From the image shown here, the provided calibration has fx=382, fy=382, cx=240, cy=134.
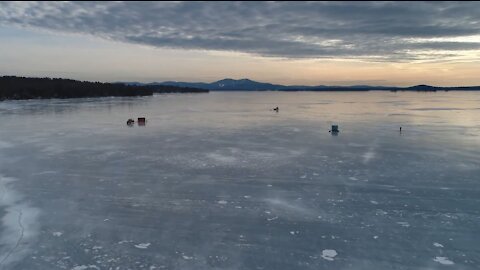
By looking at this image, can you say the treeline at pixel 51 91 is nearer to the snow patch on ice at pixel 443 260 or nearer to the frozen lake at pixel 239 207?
the frozen lake at pixel 239 207

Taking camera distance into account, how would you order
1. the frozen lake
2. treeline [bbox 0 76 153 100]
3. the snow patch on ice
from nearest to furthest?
the snow patch on ice < the frozen lake < treeline [bbox 0 76 153 100]

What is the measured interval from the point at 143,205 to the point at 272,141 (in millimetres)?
12002

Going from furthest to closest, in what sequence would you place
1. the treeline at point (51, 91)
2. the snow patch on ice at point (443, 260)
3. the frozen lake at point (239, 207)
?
the treeline at point (51, 91)
the frozen lake at point (239, 207)
the snow patch on ice at point (443, 260)

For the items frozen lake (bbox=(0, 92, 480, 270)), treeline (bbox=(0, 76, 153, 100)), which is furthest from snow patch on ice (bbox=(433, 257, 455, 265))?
treeline (bbox=(0, 76, 153, 100))

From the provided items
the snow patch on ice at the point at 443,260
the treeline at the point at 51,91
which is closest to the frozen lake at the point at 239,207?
the snow patch on ice at the point at 443,260

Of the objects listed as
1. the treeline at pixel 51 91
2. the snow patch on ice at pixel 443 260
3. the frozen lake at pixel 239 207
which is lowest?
the snow patch on ice at pixel 443 260

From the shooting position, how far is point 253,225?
8359 mm

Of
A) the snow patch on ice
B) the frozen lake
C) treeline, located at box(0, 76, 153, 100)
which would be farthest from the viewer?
treeline, located at box(0, 76, 153, 100)

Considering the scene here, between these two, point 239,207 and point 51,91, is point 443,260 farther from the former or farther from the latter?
point 51,91

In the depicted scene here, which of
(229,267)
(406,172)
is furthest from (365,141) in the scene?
(229,267)

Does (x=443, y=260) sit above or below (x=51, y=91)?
below

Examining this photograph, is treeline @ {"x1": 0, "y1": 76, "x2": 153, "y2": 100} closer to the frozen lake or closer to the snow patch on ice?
the frozen lake

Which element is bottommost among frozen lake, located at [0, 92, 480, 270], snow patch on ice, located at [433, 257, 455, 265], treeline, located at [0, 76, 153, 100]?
snow patch on ice, located at [433, 257, 455, 265]

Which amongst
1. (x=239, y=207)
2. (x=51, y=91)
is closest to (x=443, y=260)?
(x=239, y=207)
